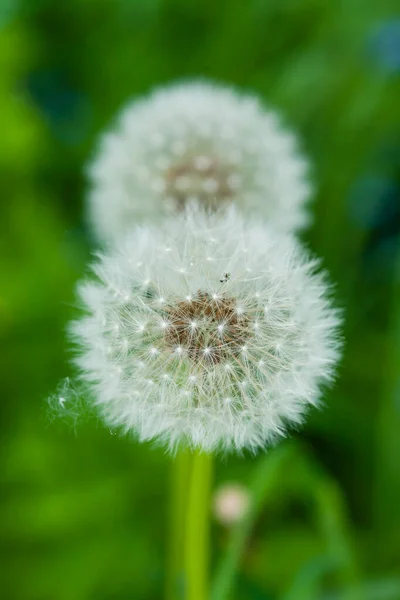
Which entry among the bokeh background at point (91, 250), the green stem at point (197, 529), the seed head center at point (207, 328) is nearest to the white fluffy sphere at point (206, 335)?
the seed head center at point (207, 328)

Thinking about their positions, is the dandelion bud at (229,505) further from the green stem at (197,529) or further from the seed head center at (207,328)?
the seed head center at (207,328)

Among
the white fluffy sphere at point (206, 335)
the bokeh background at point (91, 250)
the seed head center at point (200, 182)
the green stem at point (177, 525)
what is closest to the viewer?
the white fluffy sphere at point (206, 335)

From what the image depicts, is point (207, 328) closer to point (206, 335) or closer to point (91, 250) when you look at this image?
point (206, 335)

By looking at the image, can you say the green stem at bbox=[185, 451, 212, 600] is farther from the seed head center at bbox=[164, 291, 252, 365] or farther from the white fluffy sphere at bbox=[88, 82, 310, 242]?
the white fluffy sphere at bbox=[88, 82, 310, 242]

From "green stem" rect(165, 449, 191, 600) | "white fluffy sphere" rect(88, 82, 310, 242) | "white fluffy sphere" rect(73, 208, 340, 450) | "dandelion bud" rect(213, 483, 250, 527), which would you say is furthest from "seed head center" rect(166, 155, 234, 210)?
"dandelion bud" rect(213, 483, 250, 527)

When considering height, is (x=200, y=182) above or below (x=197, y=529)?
above

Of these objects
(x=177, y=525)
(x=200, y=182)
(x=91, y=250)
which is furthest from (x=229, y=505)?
(x=91, y=250)
